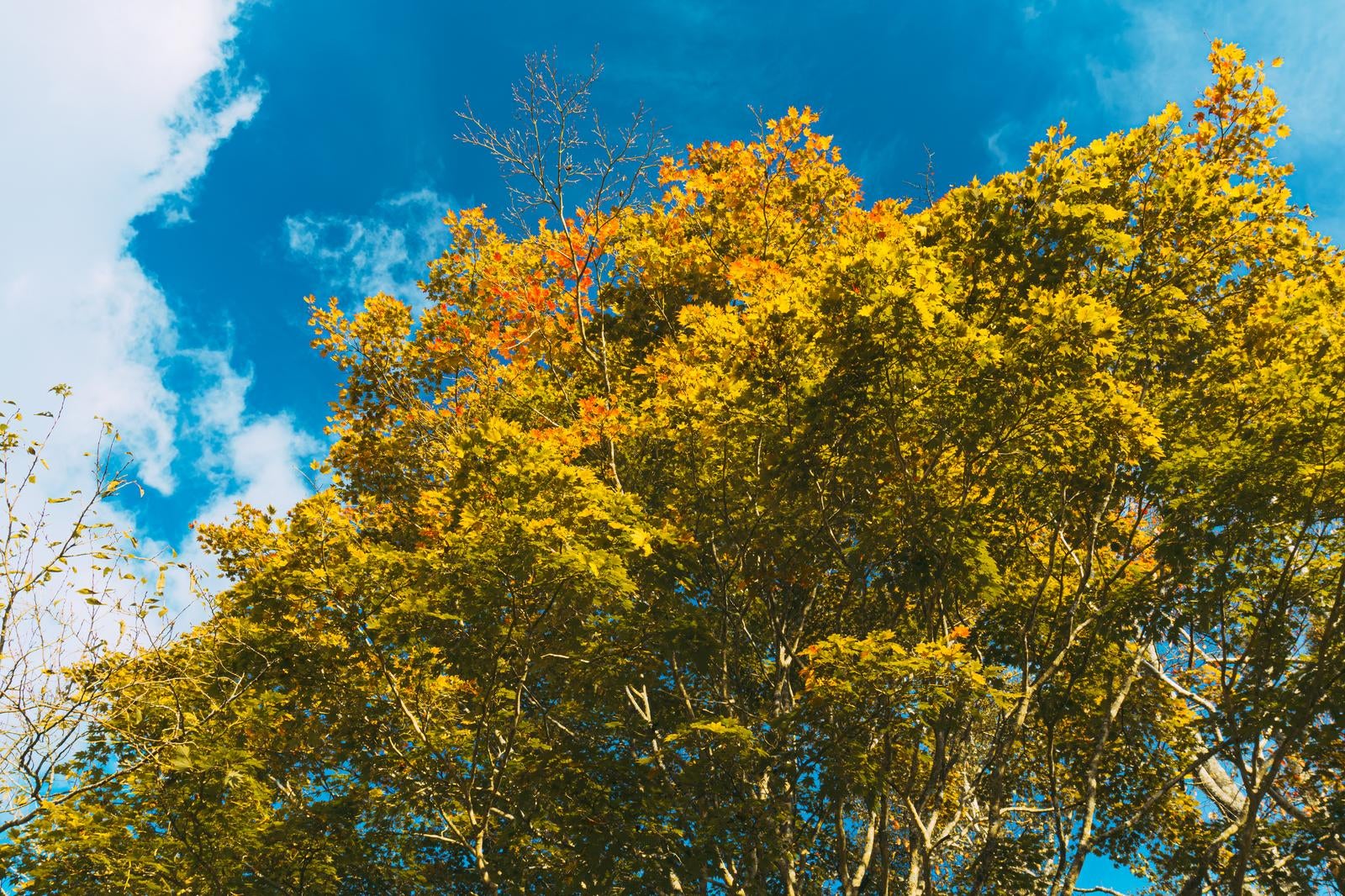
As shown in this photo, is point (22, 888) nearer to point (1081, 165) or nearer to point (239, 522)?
point (239, 522)

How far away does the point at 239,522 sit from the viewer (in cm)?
1554

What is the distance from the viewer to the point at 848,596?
32.8 ft

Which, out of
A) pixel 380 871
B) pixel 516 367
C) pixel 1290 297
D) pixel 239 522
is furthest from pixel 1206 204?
pixel 239 522

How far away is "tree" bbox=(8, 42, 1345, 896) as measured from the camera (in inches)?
318

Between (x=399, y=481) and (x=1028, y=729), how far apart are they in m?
10.2

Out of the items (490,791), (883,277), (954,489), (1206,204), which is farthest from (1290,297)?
(490,791)

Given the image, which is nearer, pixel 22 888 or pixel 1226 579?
pixel 1226 579

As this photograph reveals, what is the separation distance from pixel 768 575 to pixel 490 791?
3938 mm

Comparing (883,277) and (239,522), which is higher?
(239,522)

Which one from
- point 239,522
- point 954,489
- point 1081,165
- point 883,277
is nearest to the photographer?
point 883,277

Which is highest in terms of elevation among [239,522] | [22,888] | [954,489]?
[239,522]

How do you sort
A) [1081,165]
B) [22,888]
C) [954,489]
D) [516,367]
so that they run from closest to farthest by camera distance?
[1081,165] → [954,489] → [22,888] → [516,367]

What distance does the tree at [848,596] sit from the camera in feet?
26.5

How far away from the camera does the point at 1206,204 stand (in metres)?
8.86
